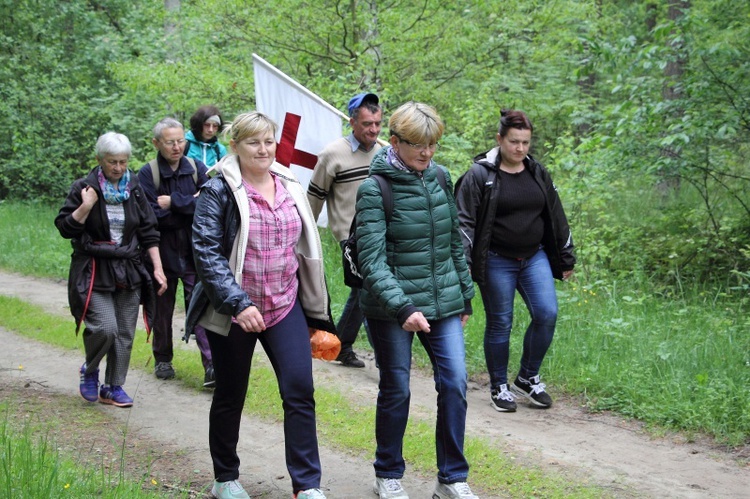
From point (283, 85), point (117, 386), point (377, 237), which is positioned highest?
point (283, 85)

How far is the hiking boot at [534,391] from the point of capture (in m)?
6.32

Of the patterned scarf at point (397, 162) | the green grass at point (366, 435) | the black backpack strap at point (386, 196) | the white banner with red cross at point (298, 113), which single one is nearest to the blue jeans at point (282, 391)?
the black backpack strap at point (386, 196)

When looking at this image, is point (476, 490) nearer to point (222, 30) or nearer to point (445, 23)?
point (445, 23)

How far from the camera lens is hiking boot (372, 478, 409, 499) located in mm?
4484

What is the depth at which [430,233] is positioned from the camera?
440cm

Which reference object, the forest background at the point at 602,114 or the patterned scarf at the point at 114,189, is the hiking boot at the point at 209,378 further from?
the forest background at the point at 602,114

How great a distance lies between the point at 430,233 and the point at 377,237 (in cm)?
31

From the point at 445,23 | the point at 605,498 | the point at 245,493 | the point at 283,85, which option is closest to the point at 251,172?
the point at 245,493

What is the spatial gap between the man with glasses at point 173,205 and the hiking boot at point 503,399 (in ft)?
7.12

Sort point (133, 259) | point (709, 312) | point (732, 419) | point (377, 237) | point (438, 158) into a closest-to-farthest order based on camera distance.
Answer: point (377, 237)
point (732, 419)
point (133, 259)
point (709, 312)
point (438, 158)

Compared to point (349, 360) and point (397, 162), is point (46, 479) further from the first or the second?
point (349, 360)

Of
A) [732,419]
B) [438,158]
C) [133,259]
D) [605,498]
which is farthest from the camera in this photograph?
[438,158]

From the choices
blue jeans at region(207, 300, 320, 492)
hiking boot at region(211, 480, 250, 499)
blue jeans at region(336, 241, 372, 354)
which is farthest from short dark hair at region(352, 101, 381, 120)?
hiking boot at region(211, 480, 250, 499)

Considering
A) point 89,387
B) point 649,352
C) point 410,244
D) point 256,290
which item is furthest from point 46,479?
point 649,352
